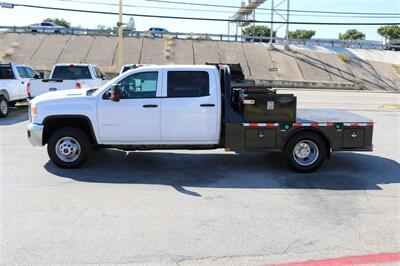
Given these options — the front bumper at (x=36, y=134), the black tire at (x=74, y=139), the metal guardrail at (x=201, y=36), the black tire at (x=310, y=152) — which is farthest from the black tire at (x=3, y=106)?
the metal guardrail at (x=201, y=36)

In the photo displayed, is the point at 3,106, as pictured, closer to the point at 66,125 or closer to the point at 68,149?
the point at 66,125

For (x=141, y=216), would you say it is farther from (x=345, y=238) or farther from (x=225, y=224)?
(x=345, y=238)

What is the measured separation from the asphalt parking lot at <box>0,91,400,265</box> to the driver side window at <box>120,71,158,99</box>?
1395 mm

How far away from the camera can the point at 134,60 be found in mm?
44531

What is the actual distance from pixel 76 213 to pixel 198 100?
3.10m

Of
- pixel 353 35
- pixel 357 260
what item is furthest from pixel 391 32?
pixel 357 260

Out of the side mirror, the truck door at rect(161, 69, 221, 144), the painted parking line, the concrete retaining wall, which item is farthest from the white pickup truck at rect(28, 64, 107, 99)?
the concrete retaining wall

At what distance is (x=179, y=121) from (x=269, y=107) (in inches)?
64.3

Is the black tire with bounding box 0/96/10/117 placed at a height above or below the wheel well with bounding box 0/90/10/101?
below

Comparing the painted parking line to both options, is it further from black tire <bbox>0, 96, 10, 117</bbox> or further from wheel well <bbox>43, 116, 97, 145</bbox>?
black tire <bbox>0, 96, 10, 117</bbox>

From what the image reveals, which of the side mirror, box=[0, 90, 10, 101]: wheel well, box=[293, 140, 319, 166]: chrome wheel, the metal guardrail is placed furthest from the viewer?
the metal guardrail

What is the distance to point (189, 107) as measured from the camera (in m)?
7.73

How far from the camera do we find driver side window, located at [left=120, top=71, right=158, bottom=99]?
777cm

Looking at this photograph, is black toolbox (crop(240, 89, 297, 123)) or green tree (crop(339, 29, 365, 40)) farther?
green tree (crop(339, 29, 365, 40))
